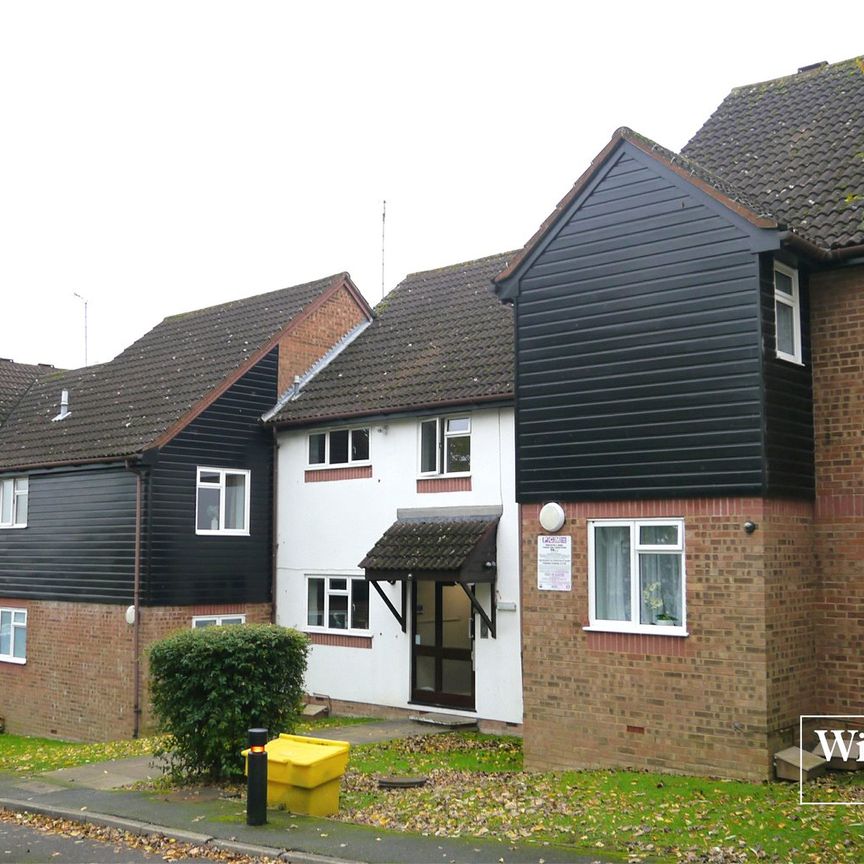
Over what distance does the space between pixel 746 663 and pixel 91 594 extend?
45.2 ft

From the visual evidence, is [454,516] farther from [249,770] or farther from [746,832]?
[746,832]

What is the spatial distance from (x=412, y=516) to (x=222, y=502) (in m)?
4.57

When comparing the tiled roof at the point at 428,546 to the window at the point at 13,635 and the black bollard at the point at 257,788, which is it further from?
the window at the point at 13,635

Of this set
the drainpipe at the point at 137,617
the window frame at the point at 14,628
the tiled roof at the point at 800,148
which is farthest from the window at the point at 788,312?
the window frame at the point at 14,628

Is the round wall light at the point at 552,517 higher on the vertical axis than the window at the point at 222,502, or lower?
lower

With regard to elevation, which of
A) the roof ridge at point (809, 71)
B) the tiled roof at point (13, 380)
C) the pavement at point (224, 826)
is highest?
the roof ridge at point (809, 71)

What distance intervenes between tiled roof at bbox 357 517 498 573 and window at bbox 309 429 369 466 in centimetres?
223

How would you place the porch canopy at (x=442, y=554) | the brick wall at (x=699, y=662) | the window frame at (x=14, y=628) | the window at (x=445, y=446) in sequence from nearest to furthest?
the brick wall at (x=699, y=662) < the porch canopy at (x=442, y=554) < the window at (x=445, y=446) < the window frame at (x=14, y=628)

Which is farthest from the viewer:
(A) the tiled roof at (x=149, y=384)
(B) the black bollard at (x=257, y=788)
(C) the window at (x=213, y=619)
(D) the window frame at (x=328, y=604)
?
(A) the tiled roof at (x=149, y=384)

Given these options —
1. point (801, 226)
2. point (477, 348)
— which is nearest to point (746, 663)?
point (801, 226)

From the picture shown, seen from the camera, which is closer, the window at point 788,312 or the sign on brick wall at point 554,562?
the window at point 788,312

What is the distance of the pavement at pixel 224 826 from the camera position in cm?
895

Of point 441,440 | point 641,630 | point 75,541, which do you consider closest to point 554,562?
point 641,630

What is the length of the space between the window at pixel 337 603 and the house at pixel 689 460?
20.8ft
